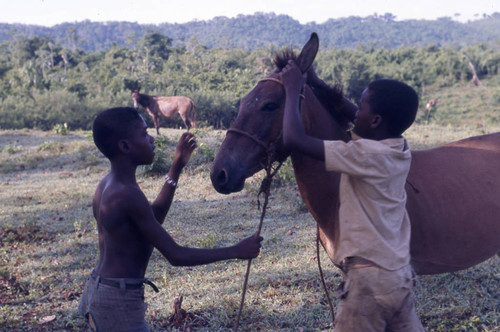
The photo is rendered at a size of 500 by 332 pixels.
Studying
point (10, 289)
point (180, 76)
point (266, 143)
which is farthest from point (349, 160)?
point (180, 76)

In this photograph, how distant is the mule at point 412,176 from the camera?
2.52 metres

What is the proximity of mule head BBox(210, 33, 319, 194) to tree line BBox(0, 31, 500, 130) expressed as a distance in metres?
18.5

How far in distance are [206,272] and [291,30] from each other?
15881 cm

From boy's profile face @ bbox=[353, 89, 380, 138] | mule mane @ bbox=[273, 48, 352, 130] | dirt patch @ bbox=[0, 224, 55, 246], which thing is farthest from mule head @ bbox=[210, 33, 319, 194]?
dirt patch @ bbox=[0, 224, 55, 246]

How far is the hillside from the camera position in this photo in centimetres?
14112

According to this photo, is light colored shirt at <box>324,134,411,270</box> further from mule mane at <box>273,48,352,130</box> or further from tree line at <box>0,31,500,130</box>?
tree line at <box>0,31,500,130</box>

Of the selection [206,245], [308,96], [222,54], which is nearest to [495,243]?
[308,96]

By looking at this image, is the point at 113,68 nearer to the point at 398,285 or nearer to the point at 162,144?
the point at 162,144

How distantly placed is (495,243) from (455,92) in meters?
37.6

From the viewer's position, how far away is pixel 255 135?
252cm

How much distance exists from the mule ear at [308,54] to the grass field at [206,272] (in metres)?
2.35

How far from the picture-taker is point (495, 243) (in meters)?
3.19

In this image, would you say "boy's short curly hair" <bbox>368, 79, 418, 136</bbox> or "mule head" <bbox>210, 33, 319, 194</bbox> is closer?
"boy's short curly hair" <bbox>368, 79, 418, 136</bbox>

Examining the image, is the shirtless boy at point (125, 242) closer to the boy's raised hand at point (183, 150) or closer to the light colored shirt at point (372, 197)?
the boy's raised hand at point (183, 150)
